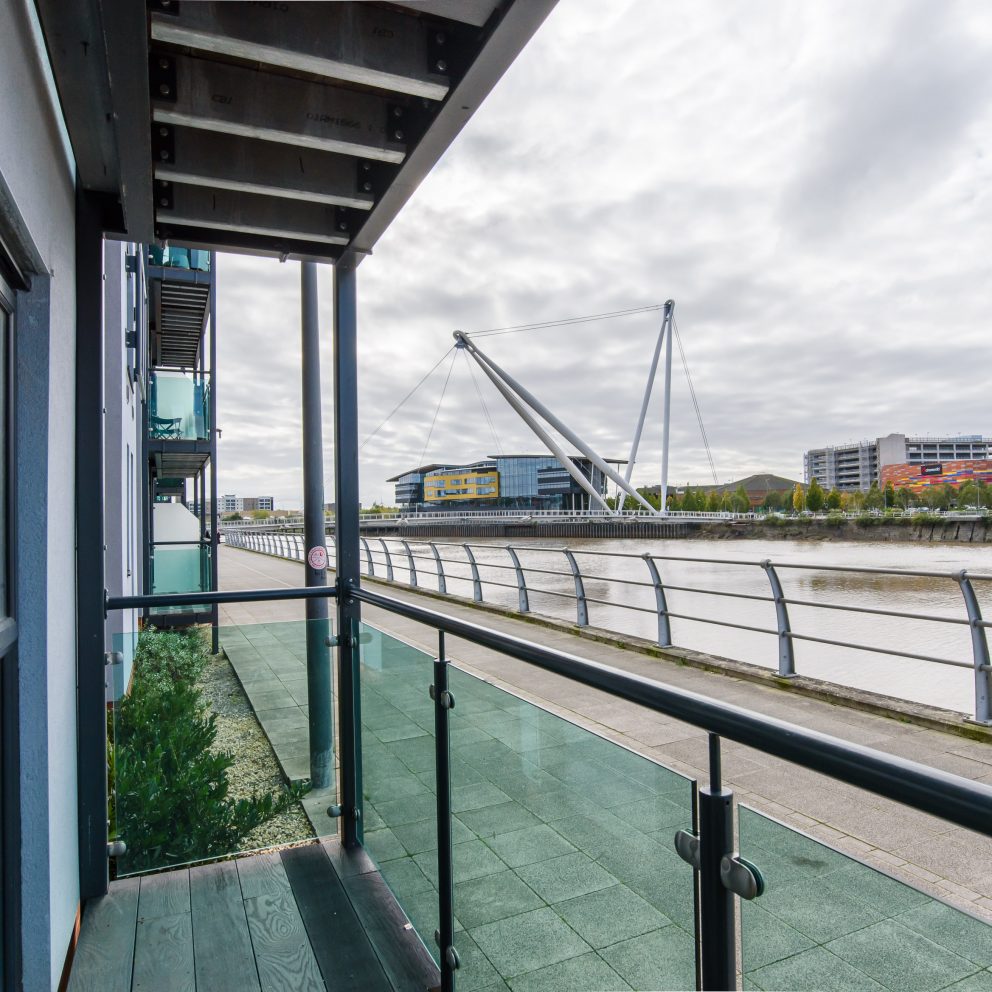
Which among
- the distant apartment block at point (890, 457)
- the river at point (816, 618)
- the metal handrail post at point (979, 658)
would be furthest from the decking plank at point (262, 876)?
the distant apartment block at point (890, 457)

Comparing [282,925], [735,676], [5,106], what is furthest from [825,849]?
[735,676]

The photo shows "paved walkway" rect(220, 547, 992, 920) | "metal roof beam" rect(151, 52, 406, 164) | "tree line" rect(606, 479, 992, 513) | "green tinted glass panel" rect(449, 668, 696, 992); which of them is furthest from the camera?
"tree line" rect(606, 479, 992, 513)

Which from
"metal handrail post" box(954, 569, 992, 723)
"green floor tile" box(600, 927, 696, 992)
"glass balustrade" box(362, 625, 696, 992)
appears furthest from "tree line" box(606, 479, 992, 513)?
"green floor tile" box(600, 927, 696, 992)

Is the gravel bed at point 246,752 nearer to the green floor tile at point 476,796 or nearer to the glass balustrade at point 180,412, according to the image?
the green floor tile at point 476,796

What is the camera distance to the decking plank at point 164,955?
2.12 metres

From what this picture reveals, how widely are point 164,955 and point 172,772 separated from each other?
0.67 m

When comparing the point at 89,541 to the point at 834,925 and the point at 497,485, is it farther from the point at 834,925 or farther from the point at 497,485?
the point at 497,485

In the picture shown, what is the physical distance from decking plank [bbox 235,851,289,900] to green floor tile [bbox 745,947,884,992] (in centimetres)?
223

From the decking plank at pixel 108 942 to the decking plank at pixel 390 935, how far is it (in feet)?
2.26

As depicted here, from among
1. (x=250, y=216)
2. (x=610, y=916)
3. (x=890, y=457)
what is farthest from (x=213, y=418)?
(x=890, y=457)

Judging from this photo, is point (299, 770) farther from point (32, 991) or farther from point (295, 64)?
point (295, 64)

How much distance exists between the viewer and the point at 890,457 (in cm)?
10619

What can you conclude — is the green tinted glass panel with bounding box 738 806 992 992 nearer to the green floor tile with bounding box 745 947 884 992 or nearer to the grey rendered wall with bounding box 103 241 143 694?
the green floor tile with bounding box 745 947 884 992

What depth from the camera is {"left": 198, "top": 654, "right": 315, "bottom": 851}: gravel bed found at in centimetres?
291
